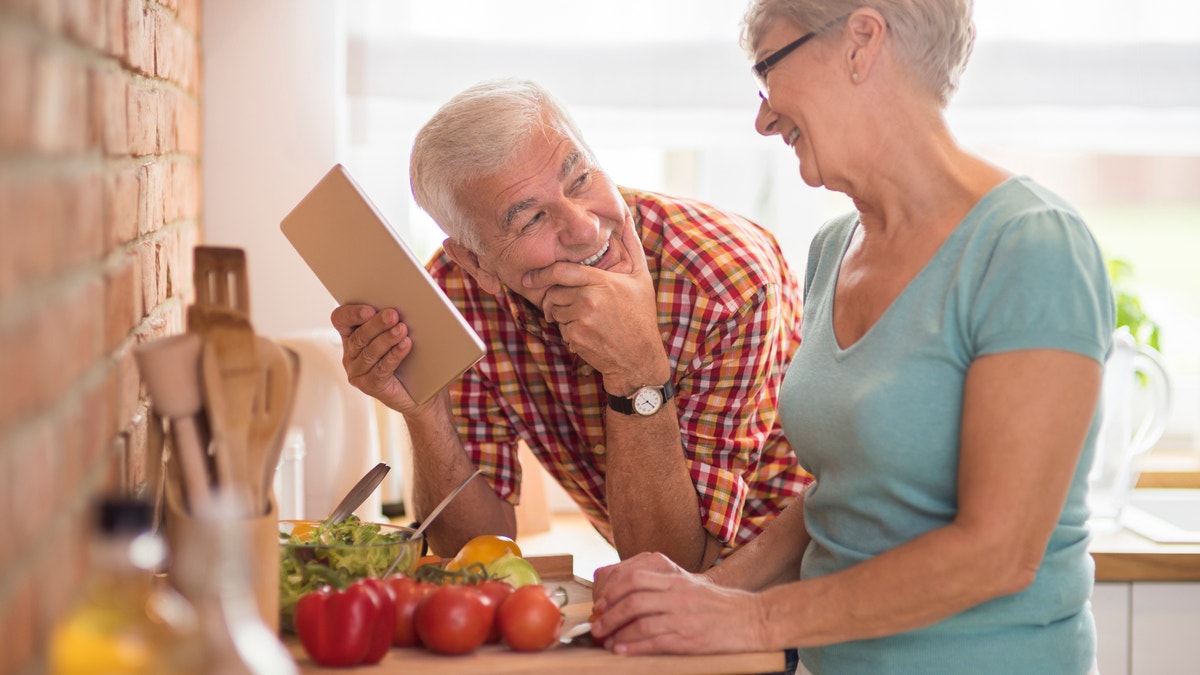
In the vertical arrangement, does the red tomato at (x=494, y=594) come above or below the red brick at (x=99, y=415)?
below

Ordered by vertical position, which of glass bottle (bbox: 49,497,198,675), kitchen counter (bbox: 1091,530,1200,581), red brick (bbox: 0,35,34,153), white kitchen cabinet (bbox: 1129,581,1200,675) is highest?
red brick (bbox: 0,35,34,153)

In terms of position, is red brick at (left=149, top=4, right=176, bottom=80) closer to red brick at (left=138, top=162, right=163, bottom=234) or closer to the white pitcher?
red brick at (left=138, top=162, right=163, bottom=234)

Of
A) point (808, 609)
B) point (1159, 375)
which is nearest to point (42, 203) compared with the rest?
point (808, 609)

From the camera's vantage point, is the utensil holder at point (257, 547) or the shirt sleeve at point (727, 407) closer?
the utensil holder at point (257, 547)

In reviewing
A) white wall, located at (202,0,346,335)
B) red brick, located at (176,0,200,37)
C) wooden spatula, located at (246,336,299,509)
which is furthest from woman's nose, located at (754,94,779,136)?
white wall, located at (202,0,346,335)

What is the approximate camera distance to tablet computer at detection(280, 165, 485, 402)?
3.98ft

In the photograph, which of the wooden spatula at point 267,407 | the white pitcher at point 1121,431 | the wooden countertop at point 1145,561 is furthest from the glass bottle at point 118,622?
the white pitcher at point 1121,431

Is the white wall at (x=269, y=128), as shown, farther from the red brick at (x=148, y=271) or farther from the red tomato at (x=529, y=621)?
the red tomato at (x=529, y=621)

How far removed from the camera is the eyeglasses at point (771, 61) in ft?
3.88

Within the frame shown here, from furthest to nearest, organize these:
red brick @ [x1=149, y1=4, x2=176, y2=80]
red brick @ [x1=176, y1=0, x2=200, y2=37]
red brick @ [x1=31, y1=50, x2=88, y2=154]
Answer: red brick @ [x1=176, y1=0, x2=200, y2=37] < red brick @ [x1=149, y1=4, x2=176, y2=80] < red brick @ [x1=31, y1=50, x2=88, y2=154]

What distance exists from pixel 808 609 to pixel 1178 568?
1.15 metres

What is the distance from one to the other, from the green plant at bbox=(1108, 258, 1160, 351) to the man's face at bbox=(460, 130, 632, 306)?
1.43 m

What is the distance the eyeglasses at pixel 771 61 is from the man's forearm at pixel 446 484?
25.4 inches

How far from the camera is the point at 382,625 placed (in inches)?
39.3
